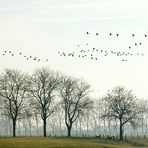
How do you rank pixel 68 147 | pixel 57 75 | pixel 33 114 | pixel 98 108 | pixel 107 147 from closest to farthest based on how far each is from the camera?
1. pixel 68 147
2. pixel 107 147
3. pixel 33 114
4. pixel 57 75
5. pixel 98 108

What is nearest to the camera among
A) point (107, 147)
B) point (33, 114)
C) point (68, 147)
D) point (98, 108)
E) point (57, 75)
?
point (68, 147)

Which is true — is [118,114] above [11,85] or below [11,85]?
below

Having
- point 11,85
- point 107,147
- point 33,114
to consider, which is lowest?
point 107,147

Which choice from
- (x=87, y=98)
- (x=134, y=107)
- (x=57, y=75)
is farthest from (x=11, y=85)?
(x=134, y=107)

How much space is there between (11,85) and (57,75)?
505 inches

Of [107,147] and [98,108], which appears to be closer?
[107,147]

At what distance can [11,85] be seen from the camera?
329ft

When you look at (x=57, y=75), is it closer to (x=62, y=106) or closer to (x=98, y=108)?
(x=62, y=106)

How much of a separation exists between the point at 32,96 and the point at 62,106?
11.9m

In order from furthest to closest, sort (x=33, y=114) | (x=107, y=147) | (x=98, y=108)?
(x=98, y=108)
(x=33, y=114)
(x=107, y=147)

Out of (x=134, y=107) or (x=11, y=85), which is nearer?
(x=11, y=85)

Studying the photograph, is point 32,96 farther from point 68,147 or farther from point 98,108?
point 98,108

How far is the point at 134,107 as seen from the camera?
109312mm

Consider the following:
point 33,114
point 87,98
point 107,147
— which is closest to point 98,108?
point 87,98
